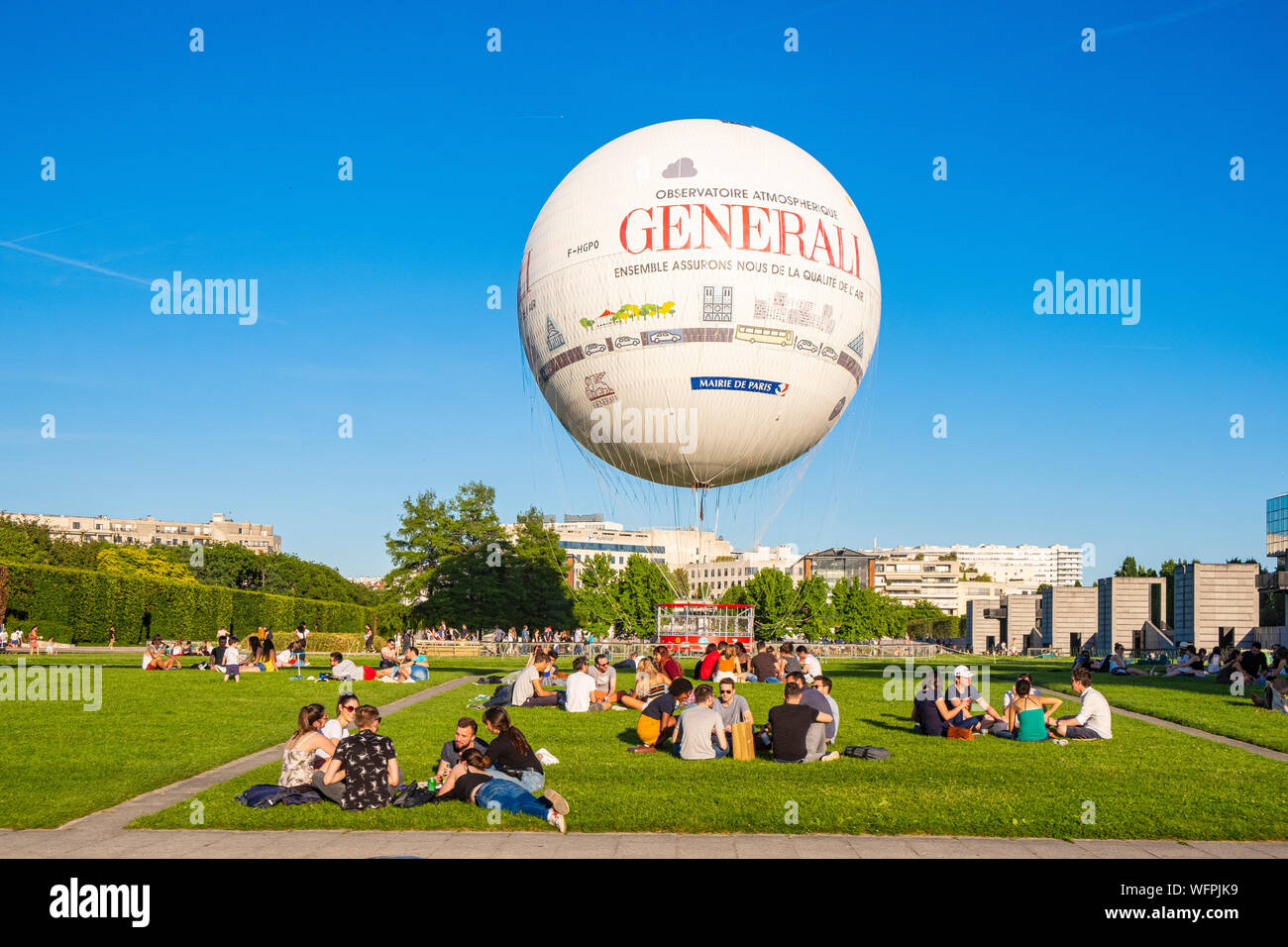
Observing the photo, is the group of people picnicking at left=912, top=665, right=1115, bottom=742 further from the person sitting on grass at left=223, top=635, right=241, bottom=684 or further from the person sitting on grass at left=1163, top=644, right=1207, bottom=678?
the person sitting on grass at left=1163, top=644, right=1207, bottom=678

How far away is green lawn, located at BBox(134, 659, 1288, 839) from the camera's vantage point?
414 inches

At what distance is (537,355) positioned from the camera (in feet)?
105

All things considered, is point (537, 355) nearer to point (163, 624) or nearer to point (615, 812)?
point (615, 812)

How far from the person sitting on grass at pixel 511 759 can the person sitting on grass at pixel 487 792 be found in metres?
0.16

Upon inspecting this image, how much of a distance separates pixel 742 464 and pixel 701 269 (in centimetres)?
691

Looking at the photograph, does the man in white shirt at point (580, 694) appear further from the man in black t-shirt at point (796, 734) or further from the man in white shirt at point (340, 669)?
the man in white shirt at point (340, 669)

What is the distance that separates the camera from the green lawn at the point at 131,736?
11.8 m

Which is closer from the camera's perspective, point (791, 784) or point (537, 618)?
point (791, 784)

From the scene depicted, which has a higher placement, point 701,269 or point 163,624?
point 701,269

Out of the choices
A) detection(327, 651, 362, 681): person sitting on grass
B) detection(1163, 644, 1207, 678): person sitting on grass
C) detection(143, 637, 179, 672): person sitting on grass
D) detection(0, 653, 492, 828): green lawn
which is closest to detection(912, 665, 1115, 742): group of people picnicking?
detection(0, 653, 492, 828): green lawn

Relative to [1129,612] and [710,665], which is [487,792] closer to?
[710,665]

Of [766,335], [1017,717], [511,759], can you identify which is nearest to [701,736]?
[511,759]

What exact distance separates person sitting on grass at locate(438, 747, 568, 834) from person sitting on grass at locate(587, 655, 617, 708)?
1022cm
